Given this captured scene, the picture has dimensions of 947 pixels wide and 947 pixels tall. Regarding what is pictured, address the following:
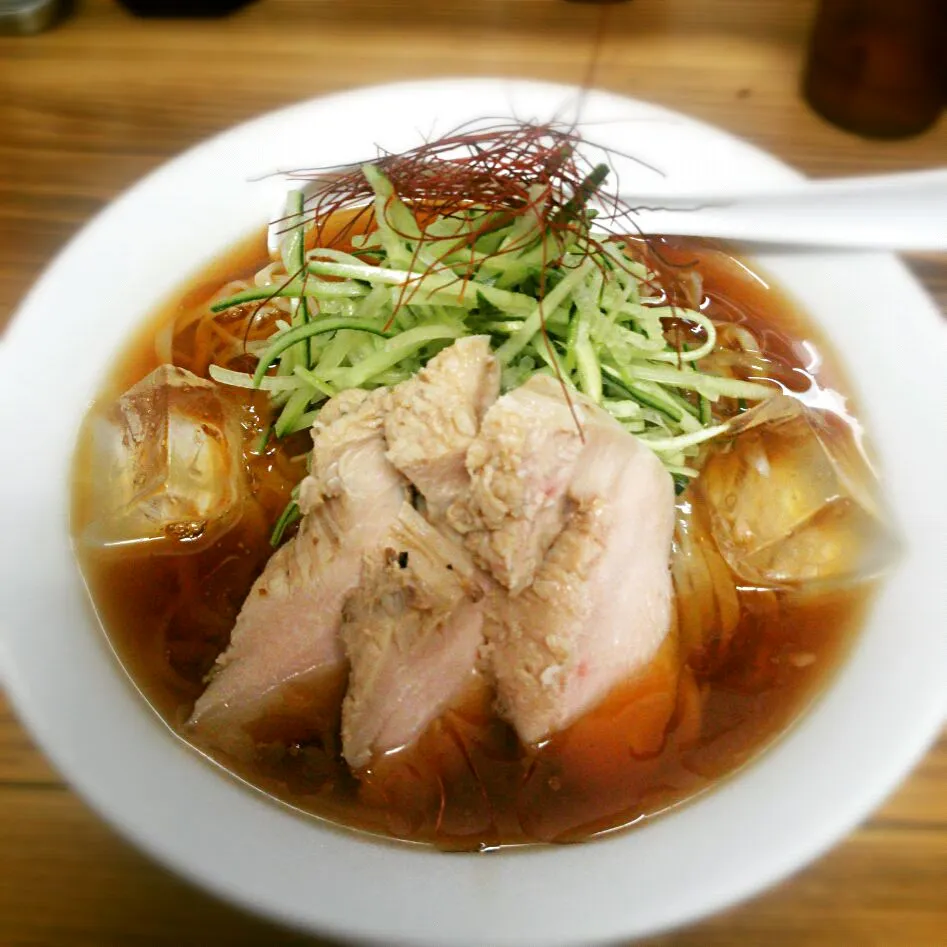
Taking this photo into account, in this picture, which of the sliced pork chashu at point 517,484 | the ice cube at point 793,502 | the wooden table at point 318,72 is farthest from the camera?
the wooden table at point 318,72

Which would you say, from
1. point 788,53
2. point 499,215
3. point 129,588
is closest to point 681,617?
point 499,215

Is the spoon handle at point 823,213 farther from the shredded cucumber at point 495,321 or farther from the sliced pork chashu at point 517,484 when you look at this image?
the sliced pork chashu at point 517,484

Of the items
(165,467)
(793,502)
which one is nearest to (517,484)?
(793,502)

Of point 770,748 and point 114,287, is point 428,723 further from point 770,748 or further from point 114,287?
point 114,287

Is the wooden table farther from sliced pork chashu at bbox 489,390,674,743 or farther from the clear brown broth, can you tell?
sliced pork chashu at bbox 489,390,674,743

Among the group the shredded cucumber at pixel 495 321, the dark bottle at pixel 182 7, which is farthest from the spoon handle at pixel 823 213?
the dark bottle at pixel 182 7

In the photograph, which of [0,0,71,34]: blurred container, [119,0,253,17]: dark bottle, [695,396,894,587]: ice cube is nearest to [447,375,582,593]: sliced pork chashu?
[695,396,894,587]: ice cube

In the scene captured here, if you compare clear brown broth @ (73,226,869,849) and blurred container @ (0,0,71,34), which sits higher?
blurred container @ (0,0,71,34)
